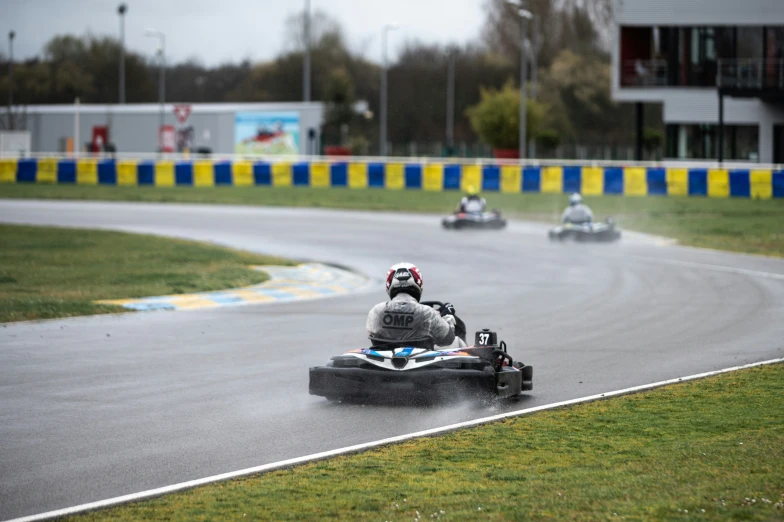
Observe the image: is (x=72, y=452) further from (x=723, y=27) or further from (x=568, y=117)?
(x=568, y=117)

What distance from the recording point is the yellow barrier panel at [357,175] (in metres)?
41.2

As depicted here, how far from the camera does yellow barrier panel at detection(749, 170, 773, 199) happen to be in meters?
34.4

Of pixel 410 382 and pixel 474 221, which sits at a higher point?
pixel 474 221

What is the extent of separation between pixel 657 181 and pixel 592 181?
2.22 m

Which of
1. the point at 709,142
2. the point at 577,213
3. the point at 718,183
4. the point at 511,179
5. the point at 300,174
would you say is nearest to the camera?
the point at 577,213

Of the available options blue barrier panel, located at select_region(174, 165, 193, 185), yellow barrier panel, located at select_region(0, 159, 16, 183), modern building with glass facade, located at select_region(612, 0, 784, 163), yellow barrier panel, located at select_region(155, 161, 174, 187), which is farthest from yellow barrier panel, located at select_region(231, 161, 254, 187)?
modern building with glass facade, located at select_region(612, 0, 784, 163)

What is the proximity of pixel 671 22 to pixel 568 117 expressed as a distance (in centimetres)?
3307

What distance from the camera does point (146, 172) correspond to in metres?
43.1

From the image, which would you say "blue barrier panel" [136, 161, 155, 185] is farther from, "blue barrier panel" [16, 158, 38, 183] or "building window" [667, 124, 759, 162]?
"building window" [667, 124, 759, 162]

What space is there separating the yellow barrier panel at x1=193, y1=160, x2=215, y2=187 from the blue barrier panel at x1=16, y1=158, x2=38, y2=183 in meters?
6.23

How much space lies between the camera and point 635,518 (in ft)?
17.7

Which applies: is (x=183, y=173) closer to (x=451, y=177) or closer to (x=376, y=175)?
(x=376, y=175)

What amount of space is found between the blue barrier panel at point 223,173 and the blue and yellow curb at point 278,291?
2320 centimetres

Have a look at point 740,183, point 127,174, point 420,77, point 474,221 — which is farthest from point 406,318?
point 420,77
